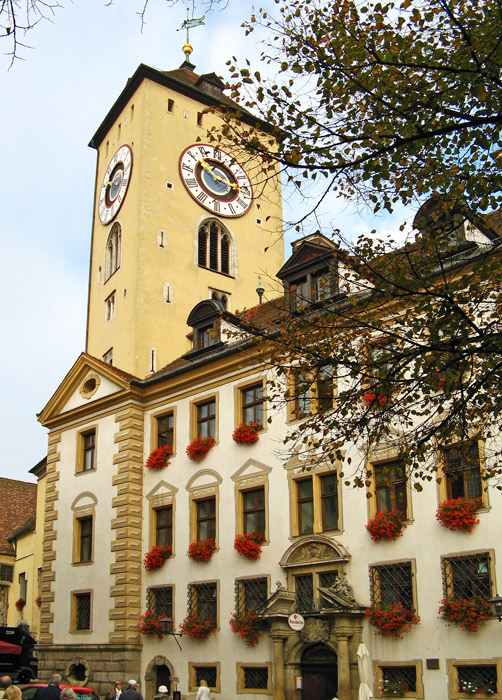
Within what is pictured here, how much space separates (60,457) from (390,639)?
15576mm

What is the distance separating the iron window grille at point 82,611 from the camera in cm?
2762

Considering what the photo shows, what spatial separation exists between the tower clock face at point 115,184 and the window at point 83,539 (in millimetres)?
13809

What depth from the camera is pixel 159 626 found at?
25.2 meters

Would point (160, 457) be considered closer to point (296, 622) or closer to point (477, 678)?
point (296, 622)

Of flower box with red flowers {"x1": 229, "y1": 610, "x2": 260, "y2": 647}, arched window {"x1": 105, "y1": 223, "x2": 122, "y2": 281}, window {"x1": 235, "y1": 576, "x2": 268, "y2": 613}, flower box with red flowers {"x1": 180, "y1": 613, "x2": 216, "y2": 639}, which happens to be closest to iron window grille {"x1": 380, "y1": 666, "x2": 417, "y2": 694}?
flower box with red flowers {"x1": 229, "y1": 610, "x2": 260, "y2": 647}

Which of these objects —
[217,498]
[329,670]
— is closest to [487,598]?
[329,670]

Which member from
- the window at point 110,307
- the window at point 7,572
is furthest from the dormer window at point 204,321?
the window at point 7,572

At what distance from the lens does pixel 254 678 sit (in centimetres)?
2256

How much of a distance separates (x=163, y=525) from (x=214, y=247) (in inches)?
532

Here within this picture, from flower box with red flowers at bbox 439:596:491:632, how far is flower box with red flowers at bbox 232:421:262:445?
7.76m

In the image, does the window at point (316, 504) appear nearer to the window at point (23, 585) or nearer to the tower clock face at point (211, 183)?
the tower clock face at point (211, 183)

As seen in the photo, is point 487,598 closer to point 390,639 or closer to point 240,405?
point 390,639

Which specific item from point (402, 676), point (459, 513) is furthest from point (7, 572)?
point (459, 513)

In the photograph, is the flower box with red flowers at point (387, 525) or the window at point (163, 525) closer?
the flower box with red flowers at point (387, 525)
